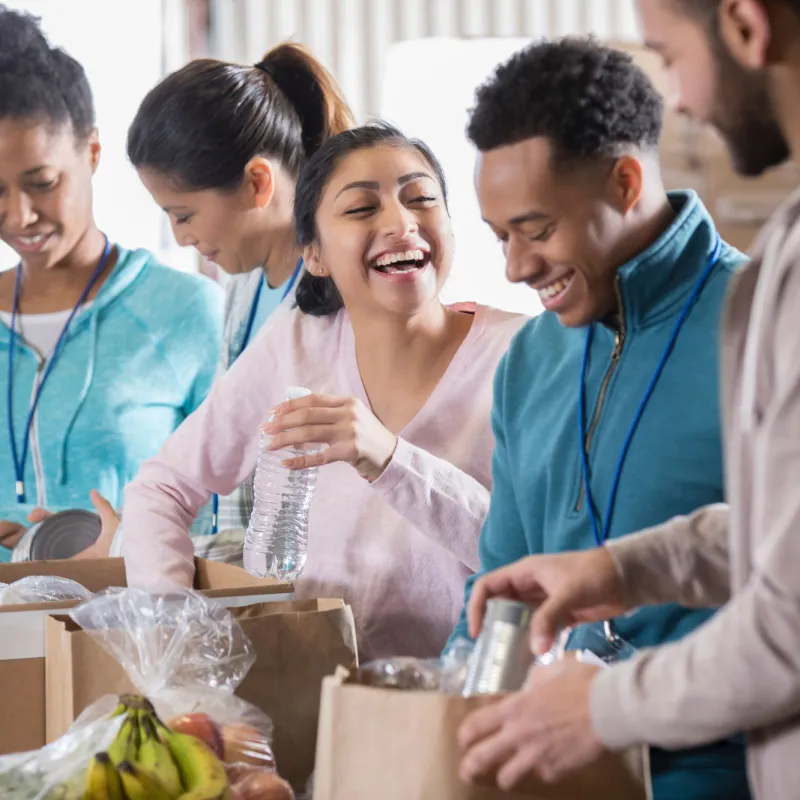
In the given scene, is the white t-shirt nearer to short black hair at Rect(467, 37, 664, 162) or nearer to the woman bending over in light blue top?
the woman bending over in light blue top

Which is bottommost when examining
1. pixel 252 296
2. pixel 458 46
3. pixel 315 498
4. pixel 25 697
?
pixel 25 697

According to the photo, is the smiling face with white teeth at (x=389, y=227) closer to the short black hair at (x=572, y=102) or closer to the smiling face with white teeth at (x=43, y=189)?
the short black hair at (x=572, y=102)

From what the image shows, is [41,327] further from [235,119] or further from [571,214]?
[571,214]

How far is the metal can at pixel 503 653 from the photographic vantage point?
821 mm

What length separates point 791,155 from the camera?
30.7 inches

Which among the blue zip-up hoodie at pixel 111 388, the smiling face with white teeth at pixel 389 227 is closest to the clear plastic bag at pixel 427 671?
the smiling face with white teeth at pixel 389 227

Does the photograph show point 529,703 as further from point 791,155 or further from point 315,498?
point 315,498

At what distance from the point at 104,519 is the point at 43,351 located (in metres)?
0.45

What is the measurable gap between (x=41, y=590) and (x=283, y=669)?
0.39 m

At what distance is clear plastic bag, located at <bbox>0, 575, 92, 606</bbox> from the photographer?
54.5 inches

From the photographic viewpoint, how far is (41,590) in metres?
1.41

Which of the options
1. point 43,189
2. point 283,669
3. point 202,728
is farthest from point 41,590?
point 43,189

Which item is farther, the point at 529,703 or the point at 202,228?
the point at 202,228

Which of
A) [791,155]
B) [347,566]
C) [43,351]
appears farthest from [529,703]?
[43,351]
